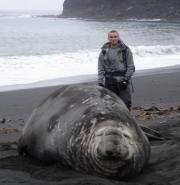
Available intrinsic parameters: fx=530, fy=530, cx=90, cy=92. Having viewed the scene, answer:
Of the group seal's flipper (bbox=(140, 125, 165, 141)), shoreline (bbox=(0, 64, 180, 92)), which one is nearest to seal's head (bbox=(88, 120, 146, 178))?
seal's flipper (bbox=(140, 125, 165, 141))

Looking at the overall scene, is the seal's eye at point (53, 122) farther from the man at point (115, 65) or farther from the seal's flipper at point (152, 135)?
the man at point (115, 65)

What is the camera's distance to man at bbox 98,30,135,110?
276 inches

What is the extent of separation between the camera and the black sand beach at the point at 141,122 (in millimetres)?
4730

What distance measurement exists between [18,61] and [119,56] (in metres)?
13.2

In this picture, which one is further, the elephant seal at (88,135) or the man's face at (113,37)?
the man's face at (113,37)

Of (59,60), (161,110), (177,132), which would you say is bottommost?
(59,60)

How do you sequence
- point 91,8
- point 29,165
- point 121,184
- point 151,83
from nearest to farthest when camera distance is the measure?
1. point 121,184
2. point 29,165
3. point 151,83
4. point 91,8

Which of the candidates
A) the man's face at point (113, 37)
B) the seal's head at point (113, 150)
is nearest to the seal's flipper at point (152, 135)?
the man's face at point (113, 37)

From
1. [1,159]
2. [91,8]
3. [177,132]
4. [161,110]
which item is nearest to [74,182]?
[1,159]

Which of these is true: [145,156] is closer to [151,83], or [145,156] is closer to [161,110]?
[161,110]

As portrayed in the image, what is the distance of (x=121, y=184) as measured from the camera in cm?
446

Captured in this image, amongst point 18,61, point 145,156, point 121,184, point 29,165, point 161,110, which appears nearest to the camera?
point 121,184

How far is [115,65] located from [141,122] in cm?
161

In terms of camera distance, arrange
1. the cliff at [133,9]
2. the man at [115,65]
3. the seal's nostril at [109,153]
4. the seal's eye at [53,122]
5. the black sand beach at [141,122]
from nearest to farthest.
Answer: the seal's nostril at [109,153] → the black sand beach at [141,122] → the seal's eye at [53,122] → the man at [115,65] → the cliff at [133,9]
